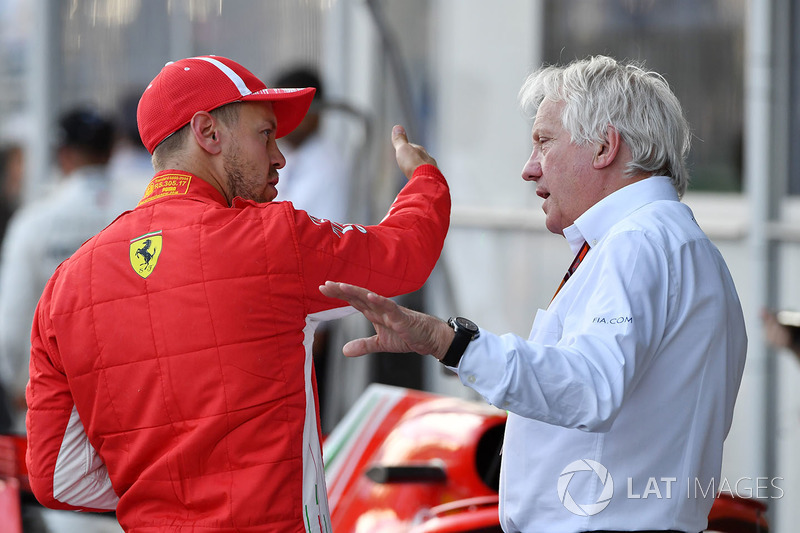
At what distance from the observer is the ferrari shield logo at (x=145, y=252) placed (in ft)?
5.74

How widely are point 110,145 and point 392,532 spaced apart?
124 inches

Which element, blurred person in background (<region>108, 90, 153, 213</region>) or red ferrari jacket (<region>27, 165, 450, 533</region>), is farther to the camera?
blurred person in background (<region>108, 90, 153, 213</region>)

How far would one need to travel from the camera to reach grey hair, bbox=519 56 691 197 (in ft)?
6.25

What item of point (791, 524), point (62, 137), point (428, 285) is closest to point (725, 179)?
point (791, 524)

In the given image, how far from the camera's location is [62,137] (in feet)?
16.7

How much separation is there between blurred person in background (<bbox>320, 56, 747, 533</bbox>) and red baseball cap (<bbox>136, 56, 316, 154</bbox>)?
0.50m

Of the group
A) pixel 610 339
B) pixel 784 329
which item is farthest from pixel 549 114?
pixel 784 329

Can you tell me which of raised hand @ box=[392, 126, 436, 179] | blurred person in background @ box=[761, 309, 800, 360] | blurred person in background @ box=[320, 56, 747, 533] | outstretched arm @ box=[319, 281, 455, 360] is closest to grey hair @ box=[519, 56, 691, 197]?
blurred person in background @ box=[320, 56, 747, 533]

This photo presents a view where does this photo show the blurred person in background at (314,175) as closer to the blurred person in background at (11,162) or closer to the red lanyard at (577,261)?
the red lanyard at (577,261)

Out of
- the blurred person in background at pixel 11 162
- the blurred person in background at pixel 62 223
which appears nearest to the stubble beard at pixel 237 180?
the blurred person in background at pixel 62 223

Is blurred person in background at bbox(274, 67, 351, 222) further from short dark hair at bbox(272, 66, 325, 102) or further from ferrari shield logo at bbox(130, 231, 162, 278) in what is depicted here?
ferrari shield logo at bbox(130, 231, 162, 278)

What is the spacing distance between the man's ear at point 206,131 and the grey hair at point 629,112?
0.67 meters

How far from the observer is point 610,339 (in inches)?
65.5

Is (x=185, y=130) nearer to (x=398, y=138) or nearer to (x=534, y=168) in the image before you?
(x=398, y=138)
